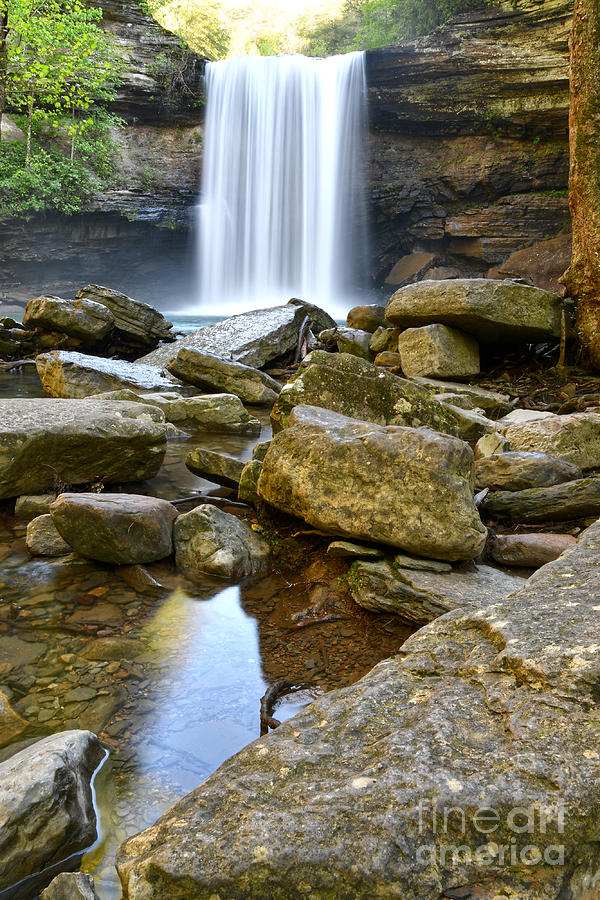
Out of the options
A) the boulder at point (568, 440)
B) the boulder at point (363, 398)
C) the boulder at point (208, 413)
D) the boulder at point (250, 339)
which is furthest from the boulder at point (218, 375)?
the boulder at point (568, 440)

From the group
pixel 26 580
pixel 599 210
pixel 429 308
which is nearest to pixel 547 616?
pixel 26 580

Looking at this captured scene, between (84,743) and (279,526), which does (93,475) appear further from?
(84,743)

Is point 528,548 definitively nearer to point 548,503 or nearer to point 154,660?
point 548,503

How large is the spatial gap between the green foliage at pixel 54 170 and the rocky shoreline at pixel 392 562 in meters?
16.4

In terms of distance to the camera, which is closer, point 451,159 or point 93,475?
point 93,475

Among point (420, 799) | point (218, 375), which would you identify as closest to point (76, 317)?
point (218, 375)

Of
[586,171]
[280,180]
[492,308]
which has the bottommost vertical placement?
[492,308]

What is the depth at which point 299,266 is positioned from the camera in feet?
78.2

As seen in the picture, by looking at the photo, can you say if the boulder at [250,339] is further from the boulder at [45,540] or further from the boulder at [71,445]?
the boulder at [45,540]

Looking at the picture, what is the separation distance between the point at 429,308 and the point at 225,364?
2752mm

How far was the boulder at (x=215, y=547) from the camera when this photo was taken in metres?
3.37

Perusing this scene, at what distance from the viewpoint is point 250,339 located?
9633 millimetres

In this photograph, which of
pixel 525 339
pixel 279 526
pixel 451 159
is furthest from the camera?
pixel 451 159

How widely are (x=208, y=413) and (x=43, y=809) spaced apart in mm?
5688
